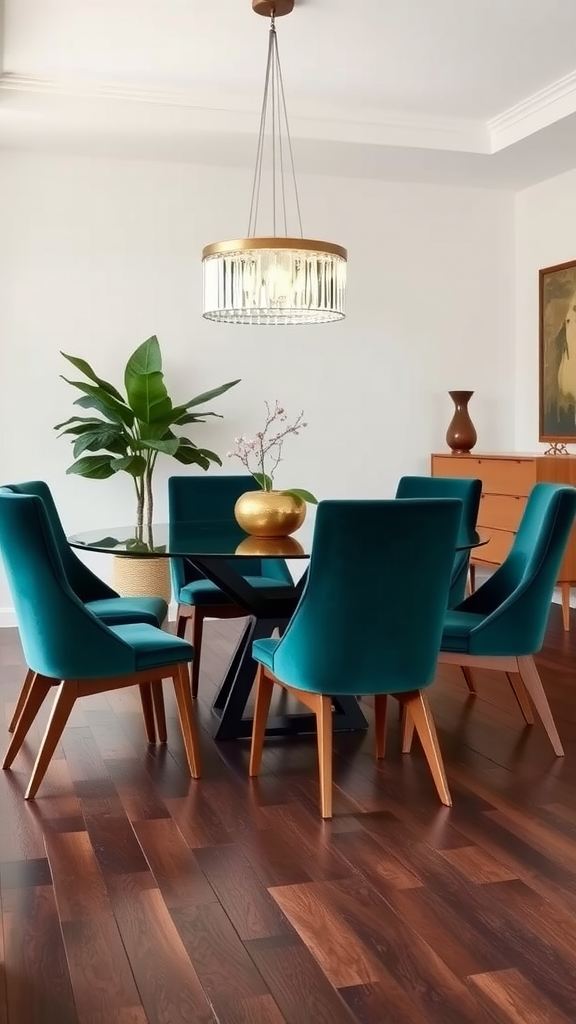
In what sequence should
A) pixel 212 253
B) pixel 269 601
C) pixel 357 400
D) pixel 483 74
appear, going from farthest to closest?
pixel 357 400, pixel 483 74, pixel 212 253, pixel 269 601

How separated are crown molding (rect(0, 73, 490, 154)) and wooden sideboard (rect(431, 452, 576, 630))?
6.01ft

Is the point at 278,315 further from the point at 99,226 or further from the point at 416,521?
the point at 99,226

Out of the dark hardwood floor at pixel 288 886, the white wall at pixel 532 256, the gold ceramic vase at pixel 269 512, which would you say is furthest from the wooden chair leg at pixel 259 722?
the white wall at pixel 532 256

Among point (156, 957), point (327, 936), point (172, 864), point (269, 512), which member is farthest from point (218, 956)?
point (269, 512)

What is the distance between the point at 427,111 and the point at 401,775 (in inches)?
154

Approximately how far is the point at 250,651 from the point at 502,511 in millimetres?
2678

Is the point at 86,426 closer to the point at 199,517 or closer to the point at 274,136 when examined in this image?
the point at 199,517

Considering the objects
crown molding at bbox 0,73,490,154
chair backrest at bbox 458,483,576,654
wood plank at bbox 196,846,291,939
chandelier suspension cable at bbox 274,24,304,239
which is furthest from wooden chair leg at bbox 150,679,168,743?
crown molding at bbox 0,73,490,154

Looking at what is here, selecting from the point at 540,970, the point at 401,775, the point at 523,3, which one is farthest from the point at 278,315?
the point at 540,970

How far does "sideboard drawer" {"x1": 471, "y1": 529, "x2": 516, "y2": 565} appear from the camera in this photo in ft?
19.6

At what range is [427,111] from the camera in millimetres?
5738

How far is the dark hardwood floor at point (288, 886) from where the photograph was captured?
2.05 m

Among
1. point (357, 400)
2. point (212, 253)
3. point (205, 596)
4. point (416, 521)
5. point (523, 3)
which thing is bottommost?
point (205, 596)

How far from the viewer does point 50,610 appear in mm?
3109
